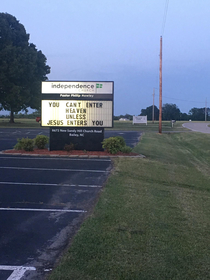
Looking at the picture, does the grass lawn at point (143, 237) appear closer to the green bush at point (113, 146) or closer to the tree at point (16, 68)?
the green bush at point (113, 146)

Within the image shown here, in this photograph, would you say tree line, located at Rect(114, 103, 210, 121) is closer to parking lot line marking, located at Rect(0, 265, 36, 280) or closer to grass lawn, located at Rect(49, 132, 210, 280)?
grass lawn, located at Rect(49, 132, 210, 280)

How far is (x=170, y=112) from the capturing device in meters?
→ 107

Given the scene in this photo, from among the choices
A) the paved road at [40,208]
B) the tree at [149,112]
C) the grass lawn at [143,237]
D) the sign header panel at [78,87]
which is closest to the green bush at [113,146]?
the sign header panel at [78,87]

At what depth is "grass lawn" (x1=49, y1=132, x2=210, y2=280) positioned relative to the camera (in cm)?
414

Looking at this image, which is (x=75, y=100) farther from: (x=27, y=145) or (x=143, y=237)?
(x=143, y=237)

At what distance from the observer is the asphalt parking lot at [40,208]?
449 cm

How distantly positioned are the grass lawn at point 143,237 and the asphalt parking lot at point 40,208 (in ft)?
0.96

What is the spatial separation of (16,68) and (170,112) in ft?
244

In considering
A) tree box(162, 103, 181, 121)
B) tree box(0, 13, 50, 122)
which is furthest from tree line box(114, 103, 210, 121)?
tree box(0, 13, 50, 122)

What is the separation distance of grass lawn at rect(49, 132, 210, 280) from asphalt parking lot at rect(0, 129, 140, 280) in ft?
0.96

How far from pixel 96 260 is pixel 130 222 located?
178 centimetres

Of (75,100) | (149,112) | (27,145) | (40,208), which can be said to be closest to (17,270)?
(40,208)

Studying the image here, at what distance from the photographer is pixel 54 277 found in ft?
12.9

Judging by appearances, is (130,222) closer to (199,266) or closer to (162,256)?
(162,256)
